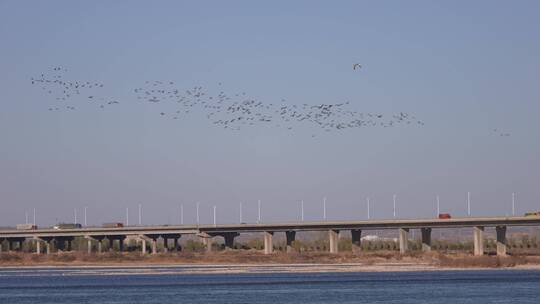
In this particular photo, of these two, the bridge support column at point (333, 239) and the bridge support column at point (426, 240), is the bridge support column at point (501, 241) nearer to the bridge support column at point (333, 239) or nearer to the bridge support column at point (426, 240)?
the bridge support column at point (426, 240)

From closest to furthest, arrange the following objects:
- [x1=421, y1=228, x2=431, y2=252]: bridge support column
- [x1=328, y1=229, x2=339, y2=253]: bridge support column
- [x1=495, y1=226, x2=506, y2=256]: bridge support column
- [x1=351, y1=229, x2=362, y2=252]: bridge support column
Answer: [x1=495, y1=226, x2=506, y2=256]: bridge support column, [x1=421, y1=228, x2=431, y2=252]: bridge support column, [x1=351, y1=229, x2=362, y2=252]: bridge support column, [x1=328, y1=229, x2=339, y2=253]: bridge support column

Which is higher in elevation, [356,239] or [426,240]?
[356,239]

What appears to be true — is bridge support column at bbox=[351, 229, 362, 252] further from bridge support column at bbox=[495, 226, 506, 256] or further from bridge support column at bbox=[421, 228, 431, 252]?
bridge support column at bbox=[495, 226, 506, 256]

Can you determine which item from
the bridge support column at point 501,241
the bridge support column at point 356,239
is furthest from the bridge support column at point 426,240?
the bridge support column at point 501,241

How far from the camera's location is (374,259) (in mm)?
179500

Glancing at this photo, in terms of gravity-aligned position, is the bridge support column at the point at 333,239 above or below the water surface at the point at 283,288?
above

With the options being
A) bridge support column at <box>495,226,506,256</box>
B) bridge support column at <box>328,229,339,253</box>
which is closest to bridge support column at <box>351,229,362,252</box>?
bridge support column at <box>328,229,339,253</box>

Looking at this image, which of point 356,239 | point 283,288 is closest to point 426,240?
point 356,239

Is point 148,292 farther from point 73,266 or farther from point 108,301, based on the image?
point 73,266

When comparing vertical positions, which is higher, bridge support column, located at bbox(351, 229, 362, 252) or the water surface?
bridge support column, located at bbox(351, 229, 362, 252)

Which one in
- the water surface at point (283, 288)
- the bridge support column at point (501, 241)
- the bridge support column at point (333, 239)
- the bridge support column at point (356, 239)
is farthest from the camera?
the bridge support column at point (333, 239)

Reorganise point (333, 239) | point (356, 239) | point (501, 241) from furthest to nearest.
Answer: point (356, 239), point (333, 239), point (501, 241)

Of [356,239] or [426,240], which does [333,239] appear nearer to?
[356,239]

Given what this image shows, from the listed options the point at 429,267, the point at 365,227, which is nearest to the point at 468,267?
the point at 429,267
